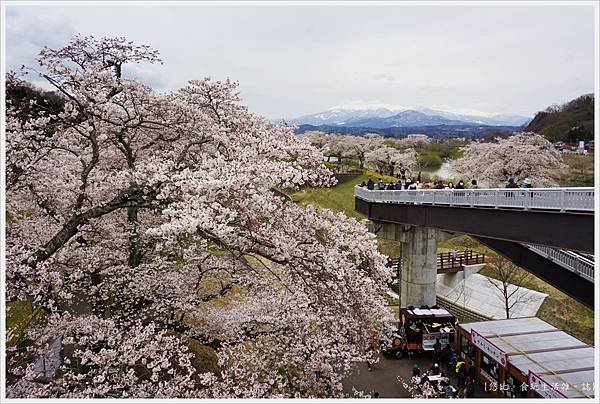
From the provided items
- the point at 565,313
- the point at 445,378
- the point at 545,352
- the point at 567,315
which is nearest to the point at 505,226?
the point at 545,352

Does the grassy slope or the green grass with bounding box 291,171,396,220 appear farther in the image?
the green grass with bounding box 291,171,396,220

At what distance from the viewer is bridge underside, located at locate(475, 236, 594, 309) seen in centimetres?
1133

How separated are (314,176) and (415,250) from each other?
13.4m

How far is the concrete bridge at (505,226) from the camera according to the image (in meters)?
9.16

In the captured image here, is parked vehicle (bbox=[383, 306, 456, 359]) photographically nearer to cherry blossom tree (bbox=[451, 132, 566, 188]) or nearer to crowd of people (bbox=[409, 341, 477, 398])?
crowd of people (bbox=[409, 341, 477, 398])

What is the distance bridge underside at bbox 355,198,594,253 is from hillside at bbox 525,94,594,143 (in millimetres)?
47122

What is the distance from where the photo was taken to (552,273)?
1275cm

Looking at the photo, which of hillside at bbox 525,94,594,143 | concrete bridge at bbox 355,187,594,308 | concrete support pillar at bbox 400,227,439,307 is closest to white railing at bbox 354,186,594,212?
concrete bridge at bbox 355,187,594,308

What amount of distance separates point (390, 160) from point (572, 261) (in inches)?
1918

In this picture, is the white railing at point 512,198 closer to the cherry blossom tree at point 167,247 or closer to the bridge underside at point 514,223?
the bridge underside at point 514,223

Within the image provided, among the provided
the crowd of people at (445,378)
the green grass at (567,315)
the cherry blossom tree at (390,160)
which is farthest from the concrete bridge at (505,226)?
the cherry blossom tree at (390,160)

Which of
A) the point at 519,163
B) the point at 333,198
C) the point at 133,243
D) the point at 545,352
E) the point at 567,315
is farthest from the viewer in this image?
the point at 333,198

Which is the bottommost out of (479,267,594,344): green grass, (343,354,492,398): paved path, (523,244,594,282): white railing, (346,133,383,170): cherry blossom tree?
(479,267,594,344): green grass

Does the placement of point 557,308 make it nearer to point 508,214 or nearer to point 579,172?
point 508,214
